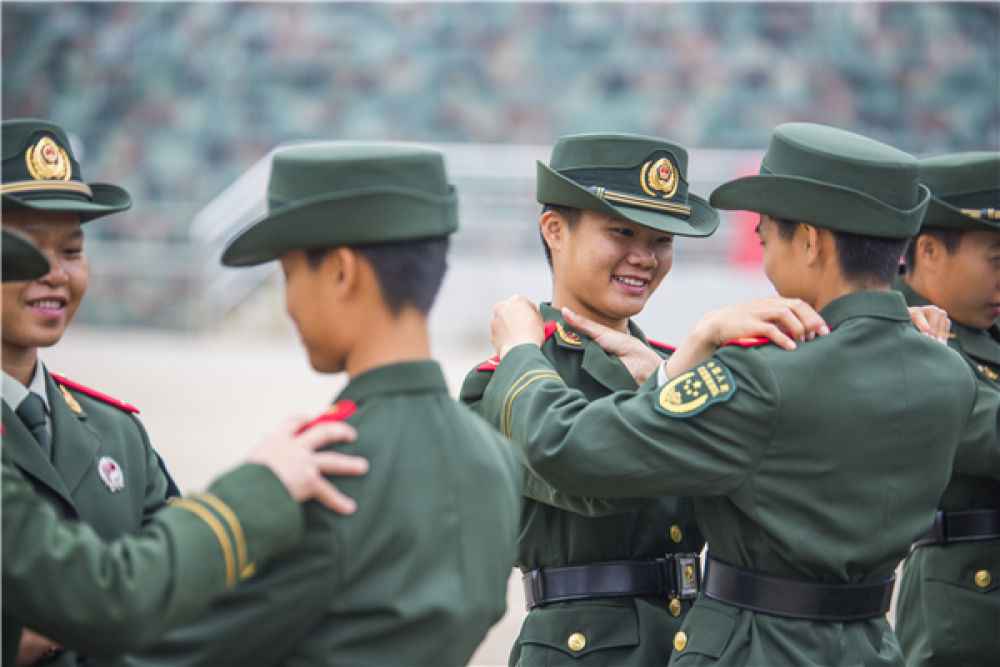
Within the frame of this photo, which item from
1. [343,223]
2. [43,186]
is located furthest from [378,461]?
[43,186]

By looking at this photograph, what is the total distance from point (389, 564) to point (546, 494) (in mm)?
960

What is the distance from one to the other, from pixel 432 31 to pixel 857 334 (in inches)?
482

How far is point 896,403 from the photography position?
271 cm

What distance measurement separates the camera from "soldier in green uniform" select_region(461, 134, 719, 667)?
10.0 ft

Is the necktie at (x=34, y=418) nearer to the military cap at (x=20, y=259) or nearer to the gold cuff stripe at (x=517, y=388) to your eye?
the military cap at (x=20, y=259)

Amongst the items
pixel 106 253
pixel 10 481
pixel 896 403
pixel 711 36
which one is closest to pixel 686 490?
pixel 896 403

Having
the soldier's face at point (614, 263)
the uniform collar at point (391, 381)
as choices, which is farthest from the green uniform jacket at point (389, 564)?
the soldier's face at point (614, 263)

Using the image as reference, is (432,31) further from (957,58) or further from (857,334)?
(857,334)

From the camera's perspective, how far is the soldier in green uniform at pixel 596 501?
3061 mm

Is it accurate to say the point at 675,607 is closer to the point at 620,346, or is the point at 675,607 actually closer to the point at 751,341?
the point at 620,346

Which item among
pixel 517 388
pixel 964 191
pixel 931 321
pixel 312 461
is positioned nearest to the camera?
pixel 312 461

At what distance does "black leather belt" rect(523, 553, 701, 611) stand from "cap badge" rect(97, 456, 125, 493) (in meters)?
0.93

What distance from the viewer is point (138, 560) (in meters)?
1.94

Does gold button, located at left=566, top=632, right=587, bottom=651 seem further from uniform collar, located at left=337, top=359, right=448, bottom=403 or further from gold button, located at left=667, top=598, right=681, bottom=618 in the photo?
uniform collar, located at left=337, top=359, right=448, bottom=403
